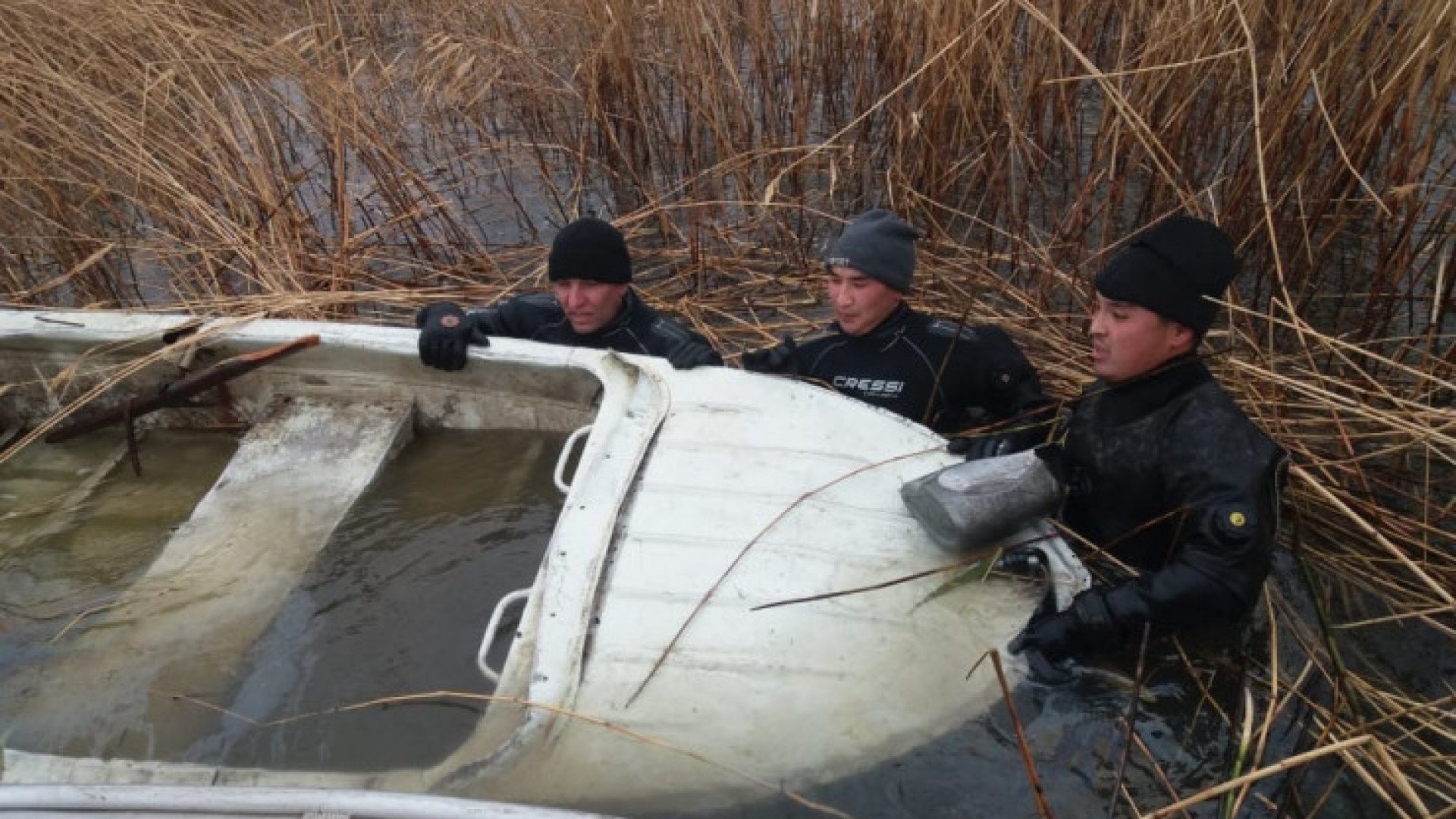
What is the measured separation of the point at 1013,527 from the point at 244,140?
4287 millimetres

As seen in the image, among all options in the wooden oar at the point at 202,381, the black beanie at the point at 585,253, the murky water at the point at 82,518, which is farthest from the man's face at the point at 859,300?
the murky water at the point at 82,518

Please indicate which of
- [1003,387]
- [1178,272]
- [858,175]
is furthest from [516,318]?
[858,175]

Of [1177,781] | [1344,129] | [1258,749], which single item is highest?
[1344,129]

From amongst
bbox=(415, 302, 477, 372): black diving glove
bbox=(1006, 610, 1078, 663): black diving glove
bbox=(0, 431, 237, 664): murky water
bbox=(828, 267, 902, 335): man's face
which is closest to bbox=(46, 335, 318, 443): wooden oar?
bbox=(0, 431, 237, 664): murky water

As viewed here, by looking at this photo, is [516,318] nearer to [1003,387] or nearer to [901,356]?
[901,356]

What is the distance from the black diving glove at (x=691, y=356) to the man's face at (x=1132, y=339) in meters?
1.05

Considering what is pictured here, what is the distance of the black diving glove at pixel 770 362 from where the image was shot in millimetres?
3049

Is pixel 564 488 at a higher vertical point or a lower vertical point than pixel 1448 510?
higher

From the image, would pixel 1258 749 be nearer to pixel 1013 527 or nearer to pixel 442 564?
pixel 1013 527

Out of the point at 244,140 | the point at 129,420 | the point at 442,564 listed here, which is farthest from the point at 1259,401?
the point at 244,140

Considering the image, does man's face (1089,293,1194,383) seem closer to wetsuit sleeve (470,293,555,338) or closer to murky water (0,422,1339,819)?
murky water (0,422,1339,819)

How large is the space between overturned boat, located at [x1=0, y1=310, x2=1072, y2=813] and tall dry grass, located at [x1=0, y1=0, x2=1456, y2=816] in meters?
0.64

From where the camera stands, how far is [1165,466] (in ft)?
7.79

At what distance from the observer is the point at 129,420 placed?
10.4 feet
